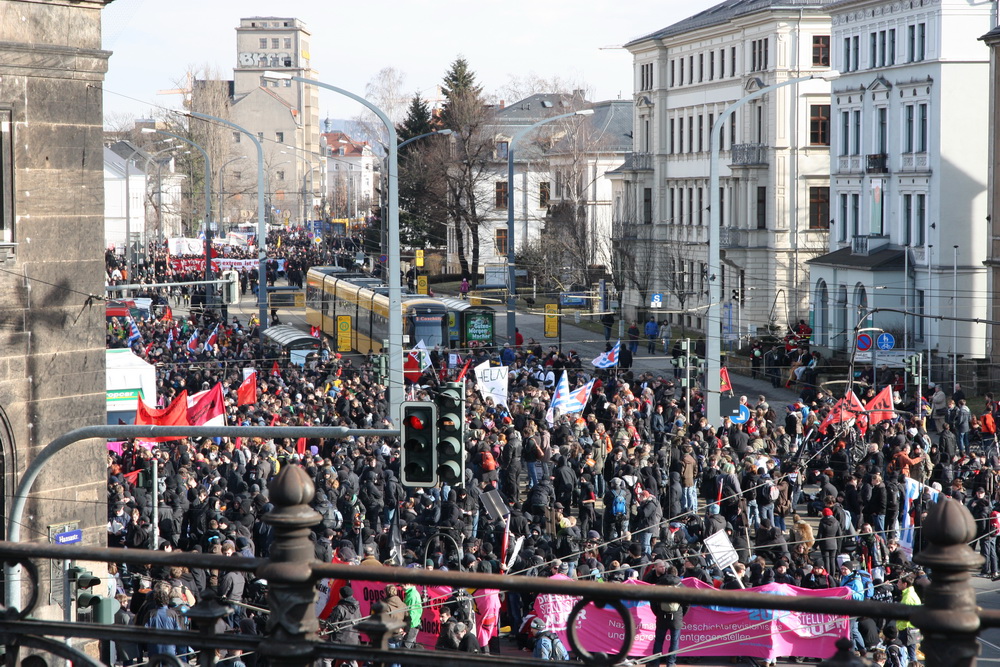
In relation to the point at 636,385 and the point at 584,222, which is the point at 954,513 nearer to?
the point at 636,385

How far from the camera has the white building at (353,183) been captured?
133613 millimetres

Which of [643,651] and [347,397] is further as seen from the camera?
[347,397]

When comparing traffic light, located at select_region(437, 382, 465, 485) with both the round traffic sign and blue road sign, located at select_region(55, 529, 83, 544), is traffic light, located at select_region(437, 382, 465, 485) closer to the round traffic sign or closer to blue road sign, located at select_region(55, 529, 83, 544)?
blue road sign, located at select_region(55, 529, 83, 544)

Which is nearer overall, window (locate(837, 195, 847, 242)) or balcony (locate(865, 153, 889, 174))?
balcony (locate(865, 153, 889, 174))

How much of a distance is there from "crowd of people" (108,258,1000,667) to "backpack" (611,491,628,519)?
20mm

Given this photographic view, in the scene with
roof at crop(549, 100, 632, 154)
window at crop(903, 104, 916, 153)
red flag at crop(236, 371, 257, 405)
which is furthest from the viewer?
roof at crop(549, 100, 632, 154)

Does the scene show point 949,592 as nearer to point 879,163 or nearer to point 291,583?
point 291,583

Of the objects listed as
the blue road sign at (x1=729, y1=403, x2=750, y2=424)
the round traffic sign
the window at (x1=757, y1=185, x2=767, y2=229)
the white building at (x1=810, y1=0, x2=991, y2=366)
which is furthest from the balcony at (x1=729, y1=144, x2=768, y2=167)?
the blue road sign at (x1=729, y1=403, x2=750, y2=424)

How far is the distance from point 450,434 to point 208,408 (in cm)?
1163

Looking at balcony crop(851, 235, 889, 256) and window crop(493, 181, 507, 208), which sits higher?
window crop(493, 181, 507, 208)

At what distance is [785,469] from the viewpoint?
23812 mm

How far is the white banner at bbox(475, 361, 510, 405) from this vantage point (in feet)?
95.6

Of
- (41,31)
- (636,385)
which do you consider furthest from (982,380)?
(41,31)

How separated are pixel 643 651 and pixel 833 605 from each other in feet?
35.0
